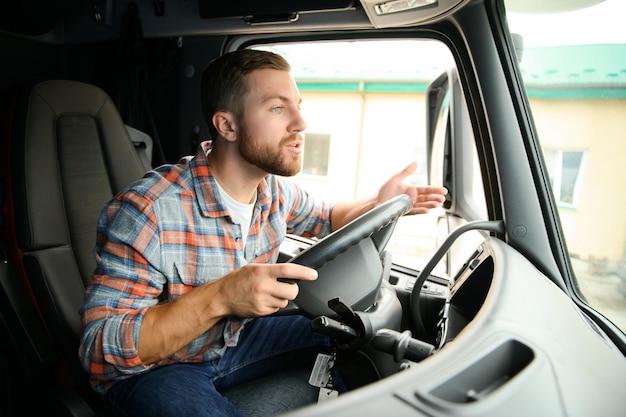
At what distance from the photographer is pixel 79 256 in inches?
58.5

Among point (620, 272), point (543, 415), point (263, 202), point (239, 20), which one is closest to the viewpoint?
point (543, 415)

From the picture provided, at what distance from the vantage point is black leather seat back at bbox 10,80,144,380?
133cm

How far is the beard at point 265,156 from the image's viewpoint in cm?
132

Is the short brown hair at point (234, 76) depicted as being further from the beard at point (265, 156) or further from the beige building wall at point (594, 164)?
the beige building wall at point (594, 164)

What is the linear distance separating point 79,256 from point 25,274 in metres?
0.18

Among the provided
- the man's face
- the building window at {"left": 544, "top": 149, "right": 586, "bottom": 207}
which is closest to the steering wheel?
the man's face

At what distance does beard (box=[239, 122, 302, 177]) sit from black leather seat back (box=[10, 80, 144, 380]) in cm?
64

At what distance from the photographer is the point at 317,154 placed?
5906 millimetres

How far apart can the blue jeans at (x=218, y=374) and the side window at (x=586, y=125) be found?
0.84m

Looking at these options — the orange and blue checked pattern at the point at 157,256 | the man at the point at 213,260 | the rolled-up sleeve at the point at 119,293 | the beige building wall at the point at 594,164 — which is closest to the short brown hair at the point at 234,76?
the man at the point at 213,260

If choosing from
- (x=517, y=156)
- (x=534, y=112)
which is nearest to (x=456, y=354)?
(x=517, y=156)

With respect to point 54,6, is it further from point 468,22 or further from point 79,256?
point 468,22

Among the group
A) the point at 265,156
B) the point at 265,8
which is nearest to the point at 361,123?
the point at 265,8

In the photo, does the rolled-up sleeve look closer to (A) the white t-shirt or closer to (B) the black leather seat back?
(A) the white t-shirt
